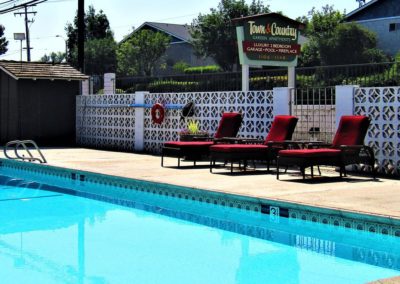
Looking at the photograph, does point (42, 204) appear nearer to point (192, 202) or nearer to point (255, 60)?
point (192, 202)

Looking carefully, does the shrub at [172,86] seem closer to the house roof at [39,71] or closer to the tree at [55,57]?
the house roof at [39,71]

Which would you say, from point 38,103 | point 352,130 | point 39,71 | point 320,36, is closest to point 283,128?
point 352,130

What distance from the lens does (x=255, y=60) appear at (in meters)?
14.4

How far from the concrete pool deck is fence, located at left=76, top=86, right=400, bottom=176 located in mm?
978

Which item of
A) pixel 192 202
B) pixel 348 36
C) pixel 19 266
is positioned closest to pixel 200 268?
pixel 19 266

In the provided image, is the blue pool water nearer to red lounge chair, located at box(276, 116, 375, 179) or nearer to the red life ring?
red lounge chair, located at box(276, 116, 375, 179)

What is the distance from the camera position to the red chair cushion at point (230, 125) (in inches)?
510

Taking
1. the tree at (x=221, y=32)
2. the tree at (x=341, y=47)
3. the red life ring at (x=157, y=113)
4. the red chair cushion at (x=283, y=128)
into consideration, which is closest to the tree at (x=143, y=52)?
the tree at (x=221, y=32)

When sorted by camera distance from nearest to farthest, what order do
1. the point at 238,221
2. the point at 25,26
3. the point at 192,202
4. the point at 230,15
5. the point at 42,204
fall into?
the point at 238,221
the point at 192,202
the point at 42,204
the point at 230,15
the point at 25,26

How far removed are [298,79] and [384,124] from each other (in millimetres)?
6033

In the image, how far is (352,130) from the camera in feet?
34.5

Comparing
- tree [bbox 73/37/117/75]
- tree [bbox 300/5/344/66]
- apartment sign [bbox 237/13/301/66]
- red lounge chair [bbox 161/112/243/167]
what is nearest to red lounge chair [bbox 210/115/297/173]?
red lounge chair [bbox 161/112/243/167]

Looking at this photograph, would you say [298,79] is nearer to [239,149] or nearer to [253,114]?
[253,114]

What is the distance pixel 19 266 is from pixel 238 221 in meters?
3.12
